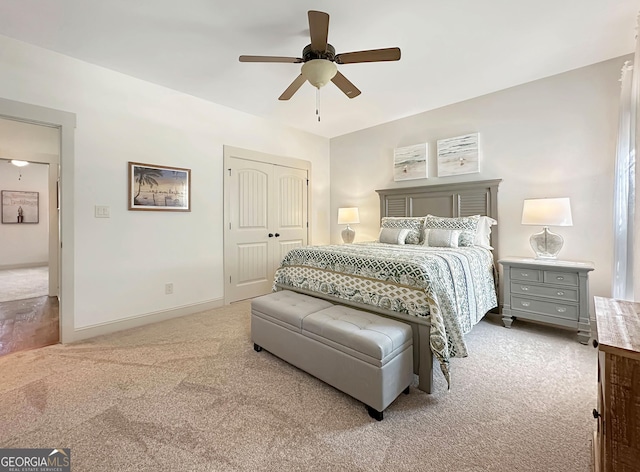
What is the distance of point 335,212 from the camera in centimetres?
539

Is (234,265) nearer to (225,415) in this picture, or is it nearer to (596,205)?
(225,415)

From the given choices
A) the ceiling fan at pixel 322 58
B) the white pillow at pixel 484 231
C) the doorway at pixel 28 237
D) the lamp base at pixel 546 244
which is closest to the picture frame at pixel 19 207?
the doorway at pixel 28 237

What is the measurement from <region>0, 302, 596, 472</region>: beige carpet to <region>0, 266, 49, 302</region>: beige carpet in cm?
277

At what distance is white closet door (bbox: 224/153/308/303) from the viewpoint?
3932 mm

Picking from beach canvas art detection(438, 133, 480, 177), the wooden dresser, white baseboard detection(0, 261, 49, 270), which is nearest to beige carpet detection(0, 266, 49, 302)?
white baseboard detection(0, 261, 49, 270)

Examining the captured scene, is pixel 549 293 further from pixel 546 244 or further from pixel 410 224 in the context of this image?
pixel 410 224

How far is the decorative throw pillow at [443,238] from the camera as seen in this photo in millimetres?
3109

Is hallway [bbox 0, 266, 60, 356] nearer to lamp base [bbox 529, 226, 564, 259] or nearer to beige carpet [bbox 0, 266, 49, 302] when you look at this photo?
beige carpet [bbox 0, 266, 49, 302]

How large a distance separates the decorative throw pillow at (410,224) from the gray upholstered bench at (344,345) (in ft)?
5.91

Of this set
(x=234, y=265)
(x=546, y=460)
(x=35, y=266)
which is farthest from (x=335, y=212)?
(x=35, y=266)

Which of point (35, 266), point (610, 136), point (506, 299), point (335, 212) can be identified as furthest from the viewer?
point (35, 266)

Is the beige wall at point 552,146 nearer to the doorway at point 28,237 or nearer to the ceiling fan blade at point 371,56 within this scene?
the ceiling fan blade at point 371,56

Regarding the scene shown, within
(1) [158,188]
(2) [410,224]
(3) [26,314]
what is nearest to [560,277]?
(2) [410,224]

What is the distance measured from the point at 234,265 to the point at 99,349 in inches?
69.2
